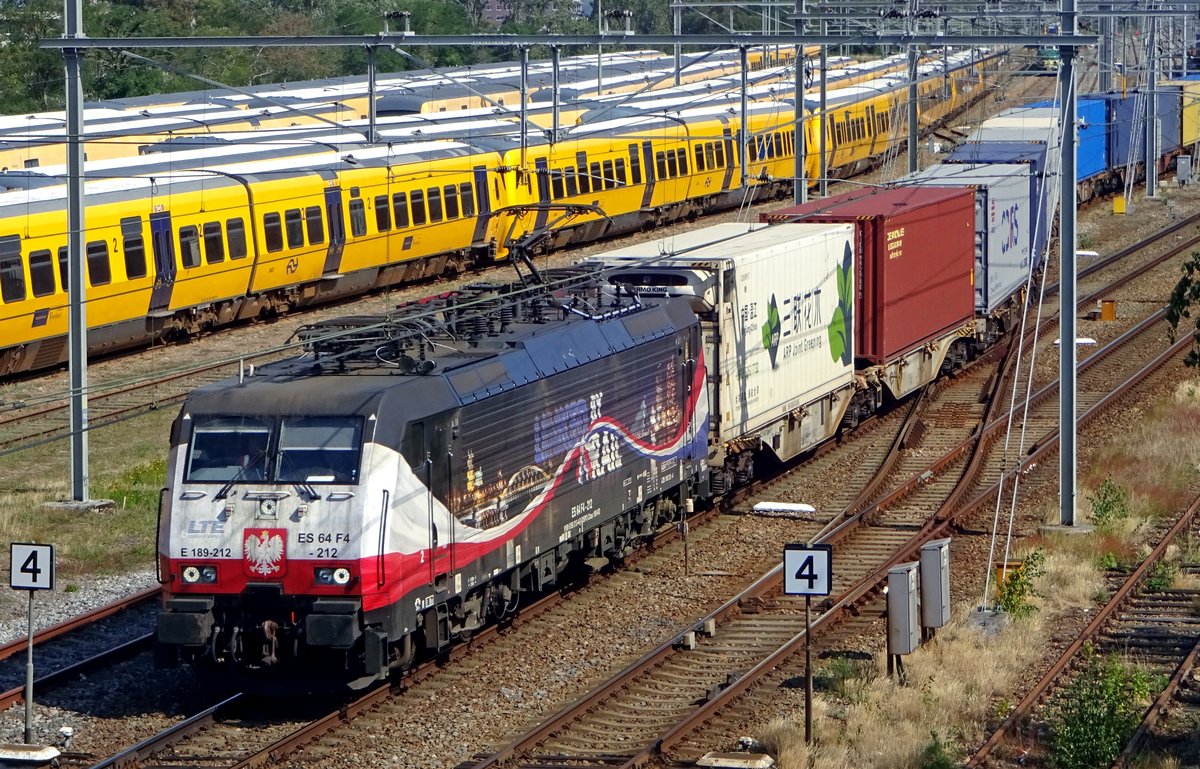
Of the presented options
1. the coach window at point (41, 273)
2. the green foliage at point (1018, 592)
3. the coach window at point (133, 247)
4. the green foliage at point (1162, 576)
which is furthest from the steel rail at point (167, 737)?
the coach window at point (133, 247)

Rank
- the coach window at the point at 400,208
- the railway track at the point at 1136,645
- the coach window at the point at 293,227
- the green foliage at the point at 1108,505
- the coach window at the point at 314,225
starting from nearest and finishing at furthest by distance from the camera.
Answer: the railway track at the point at 1136,645, the green foliage at the point at 1108,505, the coach window at the point at 293,227, the coach window at the point at 314,225, the coach window at the point at 400,208

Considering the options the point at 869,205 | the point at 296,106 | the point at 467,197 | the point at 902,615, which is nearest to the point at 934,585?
the point at 902,615

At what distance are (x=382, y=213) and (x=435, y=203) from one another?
1.69 m

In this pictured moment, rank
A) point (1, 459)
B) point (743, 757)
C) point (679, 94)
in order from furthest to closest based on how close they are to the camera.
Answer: point (679, 94), point (1, 459), point (743, 757)

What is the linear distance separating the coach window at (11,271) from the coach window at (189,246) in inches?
141

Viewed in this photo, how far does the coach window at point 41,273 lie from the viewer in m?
27.2

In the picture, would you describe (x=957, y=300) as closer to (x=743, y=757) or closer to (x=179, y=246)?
(x=179, y=246)

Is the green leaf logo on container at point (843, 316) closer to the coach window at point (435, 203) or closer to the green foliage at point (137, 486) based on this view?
the green foliage at point (137, 486)

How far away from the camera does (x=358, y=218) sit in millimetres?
34375

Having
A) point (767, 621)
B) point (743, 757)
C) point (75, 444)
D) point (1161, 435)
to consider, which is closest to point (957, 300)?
point (1161, 435)

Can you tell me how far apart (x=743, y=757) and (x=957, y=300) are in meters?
17.6

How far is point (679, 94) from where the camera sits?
58.7m

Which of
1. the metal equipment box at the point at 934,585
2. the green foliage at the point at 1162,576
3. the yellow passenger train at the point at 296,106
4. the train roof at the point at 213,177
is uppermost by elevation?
the yellow passenger train at the point at 296,106

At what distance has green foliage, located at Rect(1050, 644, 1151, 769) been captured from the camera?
42.8ft
